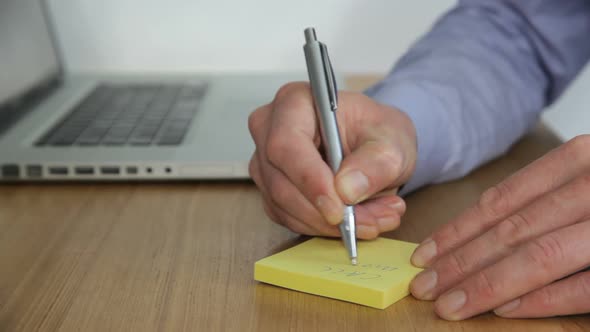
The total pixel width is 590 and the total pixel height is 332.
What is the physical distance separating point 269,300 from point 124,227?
226mm

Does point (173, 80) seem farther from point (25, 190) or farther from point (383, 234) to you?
point (383, 234)

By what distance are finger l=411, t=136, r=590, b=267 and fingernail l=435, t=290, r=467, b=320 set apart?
5 cm

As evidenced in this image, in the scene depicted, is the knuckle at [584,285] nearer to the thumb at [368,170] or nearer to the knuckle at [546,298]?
the knuckle at [546,298]

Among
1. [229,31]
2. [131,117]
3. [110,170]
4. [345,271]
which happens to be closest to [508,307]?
[345,271]

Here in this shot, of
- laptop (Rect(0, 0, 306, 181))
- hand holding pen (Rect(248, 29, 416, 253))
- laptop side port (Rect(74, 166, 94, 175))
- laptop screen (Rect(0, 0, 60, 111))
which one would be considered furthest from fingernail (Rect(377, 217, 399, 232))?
laptop screen (Rect(0, 0, 60, 111))

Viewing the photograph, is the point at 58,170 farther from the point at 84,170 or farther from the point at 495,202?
the point at 495,202

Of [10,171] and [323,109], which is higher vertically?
[323,109]

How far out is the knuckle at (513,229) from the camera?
1.93ft

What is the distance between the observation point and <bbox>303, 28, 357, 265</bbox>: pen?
25.1 inches

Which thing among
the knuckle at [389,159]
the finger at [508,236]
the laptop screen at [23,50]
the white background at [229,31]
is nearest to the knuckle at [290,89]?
the knuckle at [389,159]

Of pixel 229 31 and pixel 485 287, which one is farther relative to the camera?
pixel 229 31

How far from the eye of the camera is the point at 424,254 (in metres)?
0.62

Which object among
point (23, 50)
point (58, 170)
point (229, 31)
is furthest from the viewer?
point (229, 31)

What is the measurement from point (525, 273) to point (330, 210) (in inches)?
6.1
